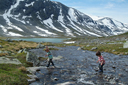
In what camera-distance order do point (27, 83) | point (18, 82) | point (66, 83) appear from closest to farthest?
point (18, 82) < point (27, 83) < point (66, 83)

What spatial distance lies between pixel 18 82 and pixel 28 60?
10.6m

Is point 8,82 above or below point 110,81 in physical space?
above

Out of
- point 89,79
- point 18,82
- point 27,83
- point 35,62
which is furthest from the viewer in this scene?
point 35,62

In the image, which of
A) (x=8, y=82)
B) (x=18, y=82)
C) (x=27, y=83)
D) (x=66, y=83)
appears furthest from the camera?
(x=66, y=83)

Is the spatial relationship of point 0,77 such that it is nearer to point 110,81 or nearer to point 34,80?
point 34,80

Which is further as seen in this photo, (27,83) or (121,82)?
(121,82)

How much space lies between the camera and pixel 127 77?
13781 millimetres

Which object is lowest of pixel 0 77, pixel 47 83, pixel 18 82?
pixel 47 83

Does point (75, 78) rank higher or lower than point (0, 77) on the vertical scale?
lower

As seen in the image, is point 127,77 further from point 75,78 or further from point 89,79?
point 75,78

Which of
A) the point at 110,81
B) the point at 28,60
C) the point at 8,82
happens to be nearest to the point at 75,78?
the point at 110,81

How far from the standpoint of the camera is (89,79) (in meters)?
13.3

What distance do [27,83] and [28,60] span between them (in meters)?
10.0

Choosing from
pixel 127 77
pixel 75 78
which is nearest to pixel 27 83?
pixel 75 78
